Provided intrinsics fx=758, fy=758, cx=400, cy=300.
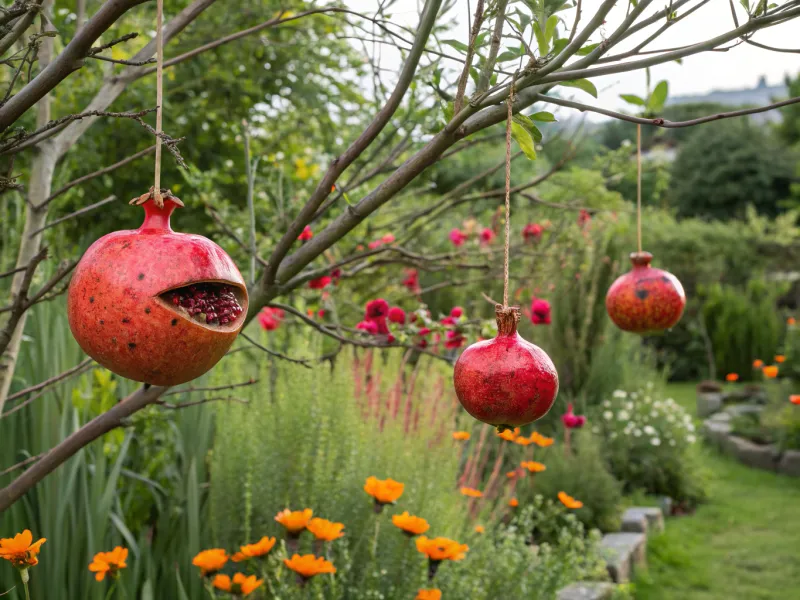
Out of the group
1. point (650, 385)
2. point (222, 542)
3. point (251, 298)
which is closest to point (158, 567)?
point (222, 542)

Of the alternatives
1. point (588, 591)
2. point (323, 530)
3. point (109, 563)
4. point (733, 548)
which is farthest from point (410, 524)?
point (733, 548)

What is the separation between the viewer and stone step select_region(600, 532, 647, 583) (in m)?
3.61

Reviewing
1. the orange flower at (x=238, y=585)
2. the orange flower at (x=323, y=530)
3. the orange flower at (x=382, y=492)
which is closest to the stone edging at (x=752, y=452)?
the orange flower at (x=382, y=492)

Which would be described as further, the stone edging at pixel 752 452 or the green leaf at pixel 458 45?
the stone edging at pixel 752 452

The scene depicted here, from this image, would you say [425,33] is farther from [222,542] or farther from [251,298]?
[222,542]

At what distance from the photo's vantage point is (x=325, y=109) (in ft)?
15.7

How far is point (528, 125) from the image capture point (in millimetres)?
949

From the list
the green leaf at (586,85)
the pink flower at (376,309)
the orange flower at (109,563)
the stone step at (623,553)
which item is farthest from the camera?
the stone step at (623,553)

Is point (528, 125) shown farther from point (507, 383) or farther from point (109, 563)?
point (109, 563)

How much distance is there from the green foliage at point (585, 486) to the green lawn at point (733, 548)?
1.14ft

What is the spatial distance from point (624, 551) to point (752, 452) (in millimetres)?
3158

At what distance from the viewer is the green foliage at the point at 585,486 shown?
420 cm

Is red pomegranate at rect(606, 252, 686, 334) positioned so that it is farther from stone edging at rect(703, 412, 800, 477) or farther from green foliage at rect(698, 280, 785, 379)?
green foliage at rect(698, 280, 785, 379)

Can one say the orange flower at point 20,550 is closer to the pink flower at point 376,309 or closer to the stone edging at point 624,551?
the pink flower at point 376,309
